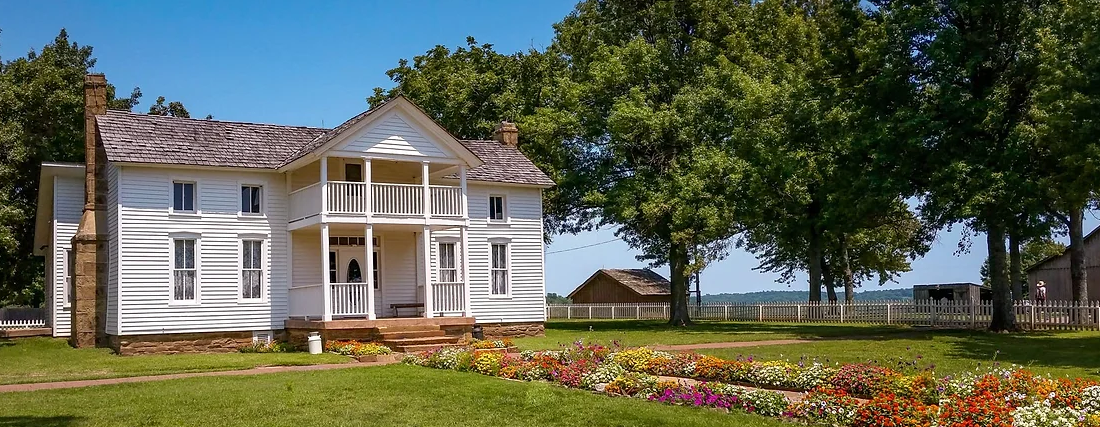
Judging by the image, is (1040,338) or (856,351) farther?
(1040,338)

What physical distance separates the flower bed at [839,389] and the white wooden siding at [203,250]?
12069 millimetres

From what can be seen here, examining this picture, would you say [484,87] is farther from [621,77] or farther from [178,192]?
[178,192]

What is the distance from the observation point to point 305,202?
27469mm

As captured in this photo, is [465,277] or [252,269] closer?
[252,269]

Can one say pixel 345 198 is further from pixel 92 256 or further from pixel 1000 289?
pixel 1000 289

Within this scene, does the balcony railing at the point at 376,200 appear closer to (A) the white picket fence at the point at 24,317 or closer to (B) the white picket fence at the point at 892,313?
(A) the white picket fence at the point at 24,317

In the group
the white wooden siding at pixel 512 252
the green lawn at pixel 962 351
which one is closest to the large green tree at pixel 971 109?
the green lawn at pixel 962 351

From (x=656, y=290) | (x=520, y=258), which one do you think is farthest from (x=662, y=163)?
(x=656, y=290)

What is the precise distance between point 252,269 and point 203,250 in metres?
1.49

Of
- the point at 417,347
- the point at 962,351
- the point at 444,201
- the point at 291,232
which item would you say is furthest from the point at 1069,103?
the point at 291,232

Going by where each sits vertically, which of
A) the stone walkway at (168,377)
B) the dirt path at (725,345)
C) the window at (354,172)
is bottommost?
the dirt path at (725,345)

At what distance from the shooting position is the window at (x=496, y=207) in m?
31.6

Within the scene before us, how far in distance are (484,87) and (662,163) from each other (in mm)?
9193

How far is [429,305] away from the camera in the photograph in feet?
89.3
